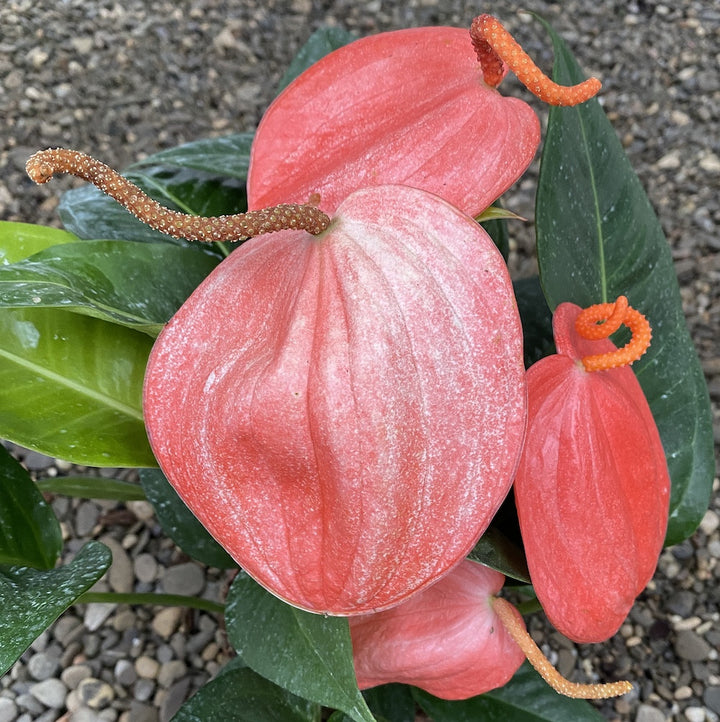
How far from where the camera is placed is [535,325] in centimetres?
78

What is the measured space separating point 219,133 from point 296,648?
36.2 inches

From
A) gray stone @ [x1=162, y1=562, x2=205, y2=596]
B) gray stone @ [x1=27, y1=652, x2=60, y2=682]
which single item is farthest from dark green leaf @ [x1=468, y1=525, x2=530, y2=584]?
gray stone @ [x1=27, y1=652, x2=60, y2=682]

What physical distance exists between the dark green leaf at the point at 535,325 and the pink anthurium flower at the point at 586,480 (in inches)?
8.5

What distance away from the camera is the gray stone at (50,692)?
0.90m

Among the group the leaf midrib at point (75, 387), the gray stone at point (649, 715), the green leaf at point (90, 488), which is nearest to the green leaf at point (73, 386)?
the leaf midrib at point (75, 387)

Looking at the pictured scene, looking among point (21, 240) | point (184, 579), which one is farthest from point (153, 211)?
point (184, 579)

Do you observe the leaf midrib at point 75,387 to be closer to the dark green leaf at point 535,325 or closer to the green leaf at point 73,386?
the green leaf at point 73,386

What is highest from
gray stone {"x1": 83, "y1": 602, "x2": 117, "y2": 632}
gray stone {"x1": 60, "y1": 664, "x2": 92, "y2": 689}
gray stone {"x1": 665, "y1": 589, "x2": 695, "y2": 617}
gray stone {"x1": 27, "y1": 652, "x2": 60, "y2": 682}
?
gray stone {"x1": 83, "y1": 602, "x2": 117, "y2": 632}

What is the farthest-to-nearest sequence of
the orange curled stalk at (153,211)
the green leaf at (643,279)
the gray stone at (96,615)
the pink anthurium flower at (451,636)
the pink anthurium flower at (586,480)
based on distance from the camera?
the gray stone at (96,615) < the green leaf at (643,279) < the pink anthurium flower at (451,636) < the pink anthurium flower at (586,480) < the orange curled stalk at (153,211)

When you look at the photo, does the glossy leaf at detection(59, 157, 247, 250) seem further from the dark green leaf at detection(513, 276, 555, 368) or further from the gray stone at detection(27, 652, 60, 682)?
the gray stone at detection(27, 652, 60, 682)

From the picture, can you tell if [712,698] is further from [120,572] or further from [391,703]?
[120,572]

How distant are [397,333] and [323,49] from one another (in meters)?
0.55

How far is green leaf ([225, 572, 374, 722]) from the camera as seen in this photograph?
51cm

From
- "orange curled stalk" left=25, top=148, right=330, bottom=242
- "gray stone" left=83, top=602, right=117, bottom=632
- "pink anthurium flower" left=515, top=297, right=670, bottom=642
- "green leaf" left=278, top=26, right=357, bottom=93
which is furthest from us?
"gray stone" left=83, top=602, right=117, bottom=632
